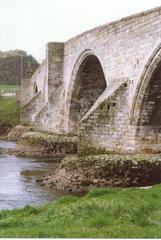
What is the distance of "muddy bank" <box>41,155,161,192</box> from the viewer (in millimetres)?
15758

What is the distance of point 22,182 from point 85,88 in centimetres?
1063

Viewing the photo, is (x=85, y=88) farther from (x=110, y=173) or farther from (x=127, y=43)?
(x=110, y=173)

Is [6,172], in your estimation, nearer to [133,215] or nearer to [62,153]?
[62,153]

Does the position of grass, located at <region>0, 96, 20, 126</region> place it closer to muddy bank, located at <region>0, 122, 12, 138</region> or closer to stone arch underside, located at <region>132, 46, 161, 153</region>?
muddy bank, located at <region>0, 122, 12, 138</region>

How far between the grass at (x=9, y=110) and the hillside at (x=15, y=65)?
1102 cm

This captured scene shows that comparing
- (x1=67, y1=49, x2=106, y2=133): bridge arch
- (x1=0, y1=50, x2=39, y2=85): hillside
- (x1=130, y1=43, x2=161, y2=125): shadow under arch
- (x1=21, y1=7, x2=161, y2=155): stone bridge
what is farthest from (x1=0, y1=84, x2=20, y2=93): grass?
(x1=130, y1=43, x2=161, y2=125): shadow under arch

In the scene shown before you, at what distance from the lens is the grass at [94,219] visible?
8.02 metres

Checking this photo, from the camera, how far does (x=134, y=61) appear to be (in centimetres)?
1850

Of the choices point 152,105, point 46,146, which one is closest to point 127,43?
point 152,105

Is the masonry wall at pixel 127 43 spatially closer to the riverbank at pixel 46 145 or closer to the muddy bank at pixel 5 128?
the riverbank at pixel 46 145

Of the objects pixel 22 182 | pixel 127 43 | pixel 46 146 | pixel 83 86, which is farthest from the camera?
pixel 83 86

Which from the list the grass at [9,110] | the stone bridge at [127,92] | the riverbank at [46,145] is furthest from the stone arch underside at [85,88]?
the grass at [9,110]

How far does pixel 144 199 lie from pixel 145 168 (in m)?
4.57

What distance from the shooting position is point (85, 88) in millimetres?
27562
